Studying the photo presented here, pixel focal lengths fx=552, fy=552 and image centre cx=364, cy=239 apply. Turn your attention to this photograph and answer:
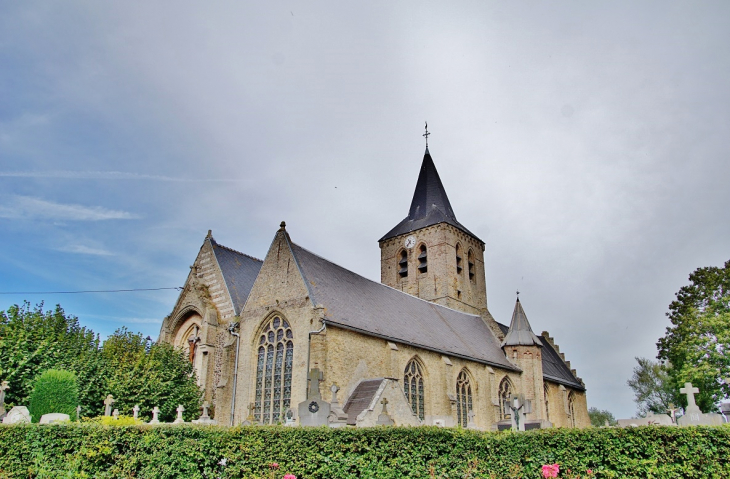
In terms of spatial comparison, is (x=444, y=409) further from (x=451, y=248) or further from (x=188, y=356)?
(x=451, y=248)

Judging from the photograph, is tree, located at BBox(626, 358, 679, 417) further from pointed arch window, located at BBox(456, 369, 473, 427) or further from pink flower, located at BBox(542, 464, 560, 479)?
pink flower, located at BBox(542, 464, 560, 479)

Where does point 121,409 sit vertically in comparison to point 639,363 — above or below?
below

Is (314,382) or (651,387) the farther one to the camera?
(651,387)

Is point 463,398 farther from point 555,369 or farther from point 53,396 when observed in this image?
point 53,396

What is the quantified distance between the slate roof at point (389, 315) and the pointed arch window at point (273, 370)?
2082 millimetres

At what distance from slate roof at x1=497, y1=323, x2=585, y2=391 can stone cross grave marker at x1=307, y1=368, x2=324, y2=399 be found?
19.2 metres

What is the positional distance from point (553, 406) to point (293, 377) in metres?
20.2

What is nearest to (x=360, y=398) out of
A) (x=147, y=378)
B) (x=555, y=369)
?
(x=147, y=378)

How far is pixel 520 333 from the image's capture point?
105 ft

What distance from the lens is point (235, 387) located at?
70.3 feet

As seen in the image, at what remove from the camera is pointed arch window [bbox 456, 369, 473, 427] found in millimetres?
25359

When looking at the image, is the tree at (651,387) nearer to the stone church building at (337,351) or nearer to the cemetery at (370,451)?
the stone church building at (337,351)

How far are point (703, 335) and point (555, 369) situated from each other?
11.5 meters

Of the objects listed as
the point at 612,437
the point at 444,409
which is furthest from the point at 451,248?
the point at 612,437
